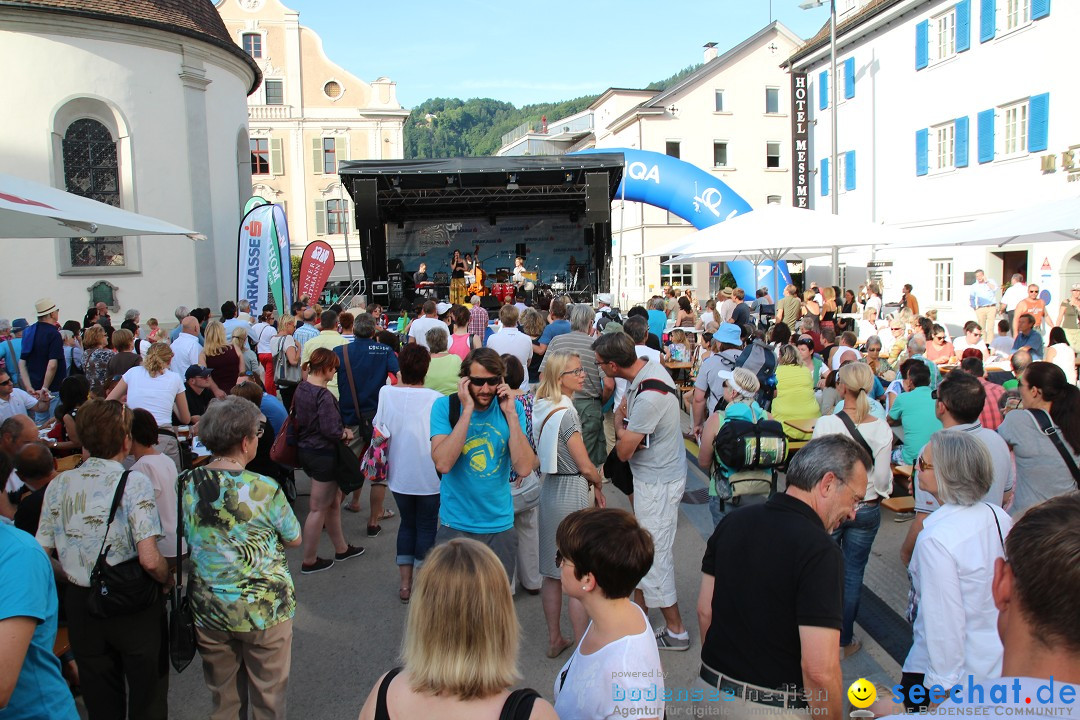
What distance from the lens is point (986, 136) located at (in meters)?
17.3

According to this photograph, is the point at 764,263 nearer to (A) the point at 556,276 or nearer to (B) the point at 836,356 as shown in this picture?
(A) the point at 556,276

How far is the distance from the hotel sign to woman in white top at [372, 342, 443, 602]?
75.3 feet

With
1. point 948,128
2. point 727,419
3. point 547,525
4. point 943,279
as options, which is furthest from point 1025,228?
point 948,128

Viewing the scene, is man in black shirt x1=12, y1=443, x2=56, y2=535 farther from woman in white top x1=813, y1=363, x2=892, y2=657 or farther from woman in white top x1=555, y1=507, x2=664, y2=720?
woman in white top x1=813, y1=363, x2=892, y2=657

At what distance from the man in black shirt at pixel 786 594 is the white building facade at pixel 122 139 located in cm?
1717

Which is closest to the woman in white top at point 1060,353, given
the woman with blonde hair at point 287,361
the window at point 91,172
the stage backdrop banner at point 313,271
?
the woman with blonde hair at point 287,361

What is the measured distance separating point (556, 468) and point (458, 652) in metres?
2.40

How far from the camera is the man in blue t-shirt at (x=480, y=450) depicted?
3.67m

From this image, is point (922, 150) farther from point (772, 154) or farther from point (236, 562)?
point (236, 562)

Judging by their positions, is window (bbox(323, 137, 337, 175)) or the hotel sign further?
window (bbox(323, 137, 337, 175))

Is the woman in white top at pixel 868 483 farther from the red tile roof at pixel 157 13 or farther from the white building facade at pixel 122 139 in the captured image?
the red tile roof at pixel 157 13

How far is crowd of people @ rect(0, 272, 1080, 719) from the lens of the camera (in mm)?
1762

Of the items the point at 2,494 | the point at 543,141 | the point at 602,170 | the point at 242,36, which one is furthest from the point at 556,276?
the point at 543,141

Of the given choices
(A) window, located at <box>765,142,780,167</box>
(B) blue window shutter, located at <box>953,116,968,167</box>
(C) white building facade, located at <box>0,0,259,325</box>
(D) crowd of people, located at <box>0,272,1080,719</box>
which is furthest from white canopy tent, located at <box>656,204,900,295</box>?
(A) window, located at <box>765,142,780,167</box>
